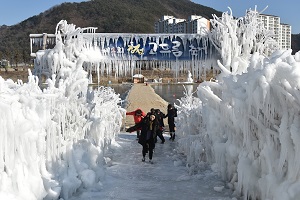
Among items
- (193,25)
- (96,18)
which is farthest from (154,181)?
(96,18)

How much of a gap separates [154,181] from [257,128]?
2.69 meters

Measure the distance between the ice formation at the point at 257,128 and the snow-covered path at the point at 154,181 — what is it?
333 millimetres

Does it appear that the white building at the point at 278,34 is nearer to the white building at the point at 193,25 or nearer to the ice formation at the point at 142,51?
the white building at the point at 193,25

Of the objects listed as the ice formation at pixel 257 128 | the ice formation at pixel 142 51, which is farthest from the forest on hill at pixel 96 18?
the ice formation at pixel 257 128

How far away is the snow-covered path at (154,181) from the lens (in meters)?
6.70

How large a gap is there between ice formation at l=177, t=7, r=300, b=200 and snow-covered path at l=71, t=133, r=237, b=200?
0.33m

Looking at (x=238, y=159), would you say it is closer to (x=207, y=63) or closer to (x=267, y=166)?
(x=267, y=166)

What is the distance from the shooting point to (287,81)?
15.8 ft

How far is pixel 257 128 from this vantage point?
565cm

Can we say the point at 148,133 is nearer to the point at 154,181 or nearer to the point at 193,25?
the point at 154,181

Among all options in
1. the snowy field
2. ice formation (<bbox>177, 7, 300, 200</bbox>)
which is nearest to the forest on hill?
the snowy field

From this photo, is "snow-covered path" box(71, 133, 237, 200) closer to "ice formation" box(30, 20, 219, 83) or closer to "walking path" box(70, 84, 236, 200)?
"walking path" box(70, 84, 236, 200)

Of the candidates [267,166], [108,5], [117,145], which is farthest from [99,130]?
[108,5]

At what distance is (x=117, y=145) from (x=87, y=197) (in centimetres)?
503
